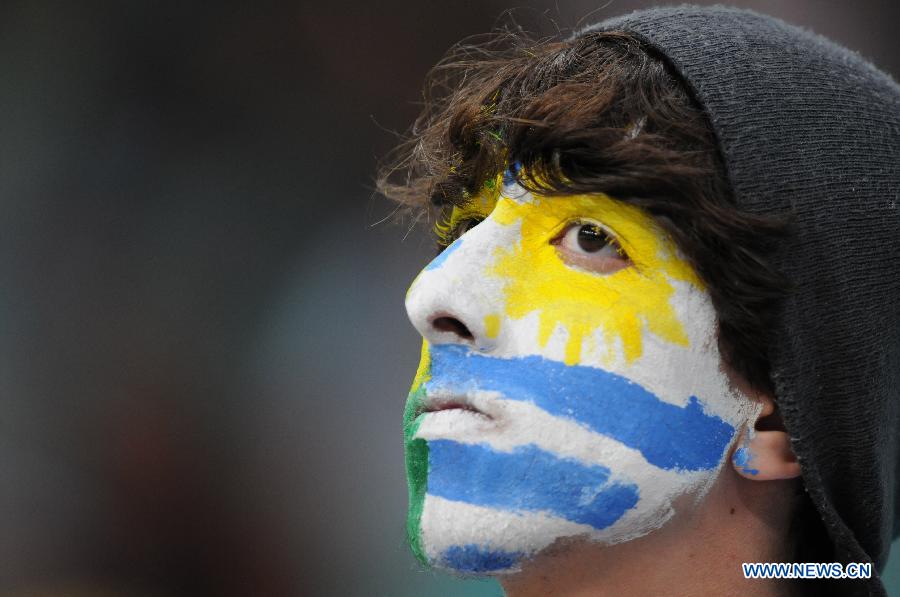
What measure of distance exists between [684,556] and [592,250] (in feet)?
1.58

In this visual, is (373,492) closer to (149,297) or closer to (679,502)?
(149,297)

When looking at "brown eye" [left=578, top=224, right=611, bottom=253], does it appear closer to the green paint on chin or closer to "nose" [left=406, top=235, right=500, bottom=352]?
"nose" [left=406, top=235, right=500, bottom=352]

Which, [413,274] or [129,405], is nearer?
[129,405]

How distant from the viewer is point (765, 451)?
1.34 meters

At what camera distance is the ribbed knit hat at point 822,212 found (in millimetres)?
1281

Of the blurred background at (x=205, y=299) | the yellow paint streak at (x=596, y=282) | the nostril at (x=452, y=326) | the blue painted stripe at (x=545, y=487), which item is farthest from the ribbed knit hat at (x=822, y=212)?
the blurred background at (x=205, y=299)

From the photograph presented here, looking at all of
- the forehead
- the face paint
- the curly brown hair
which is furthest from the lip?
the curly brown hair

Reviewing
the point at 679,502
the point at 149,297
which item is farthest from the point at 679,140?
the point at 149,297

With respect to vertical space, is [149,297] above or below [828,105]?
above

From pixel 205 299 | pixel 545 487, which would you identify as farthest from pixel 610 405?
pixel 205 299

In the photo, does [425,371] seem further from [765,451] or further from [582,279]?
[765,451]

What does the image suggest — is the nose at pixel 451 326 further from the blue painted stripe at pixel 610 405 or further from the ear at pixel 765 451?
the ear at pixel 765 451

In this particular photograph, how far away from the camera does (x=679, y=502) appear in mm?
1274

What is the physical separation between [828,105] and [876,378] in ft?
1.40
